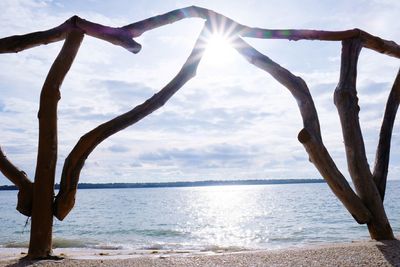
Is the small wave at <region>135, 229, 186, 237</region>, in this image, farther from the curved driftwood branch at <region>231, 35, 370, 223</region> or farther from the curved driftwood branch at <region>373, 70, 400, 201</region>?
the curved driftwood branch at <region>231, 35, 370, 223</region>

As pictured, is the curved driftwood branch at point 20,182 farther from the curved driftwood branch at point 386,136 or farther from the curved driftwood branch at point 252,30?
the curved driftwood branch at point 386,136

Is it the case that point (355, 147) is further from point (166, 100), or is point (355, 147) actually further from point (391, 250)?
point (166, 100)

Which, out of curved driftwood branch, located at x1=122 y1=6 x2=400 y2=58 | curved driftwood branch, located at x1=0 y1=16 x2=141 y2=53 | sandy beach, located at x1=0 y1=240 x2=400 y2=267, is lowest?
sandy beach, located at x1=0 y1=240 x2=400 y2=267

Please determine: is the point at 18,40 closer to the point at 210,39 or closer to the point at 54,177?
the point at 54,177

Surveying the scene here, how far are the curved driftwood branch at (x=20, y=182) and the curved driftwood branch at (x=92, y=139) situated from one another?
0.30m

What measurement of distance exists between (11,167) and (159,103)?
1.76 meters

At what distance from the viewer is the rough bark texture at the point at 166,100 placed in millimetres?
4609

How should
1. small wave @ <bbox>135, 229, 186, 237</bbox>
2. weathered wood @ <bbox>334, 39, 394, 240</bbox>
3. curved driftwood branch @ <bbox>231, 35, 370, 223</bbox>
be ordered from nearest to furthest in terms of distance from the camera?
curved driftwood branch @ <bbox>231, 35, 370, 223</bbox>, weathered wood @ <bbox>334, 39, 394, 240</bbox>, small wave @ <bbox>135, 229, 186, 237</bbox>

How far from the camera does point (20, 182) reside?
469 cm

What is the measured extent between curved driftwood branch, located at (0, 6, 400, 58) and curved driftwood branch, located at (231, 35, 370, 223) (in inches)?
19.1

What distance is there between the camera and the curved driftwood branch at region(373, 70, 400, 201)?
17.3 feet

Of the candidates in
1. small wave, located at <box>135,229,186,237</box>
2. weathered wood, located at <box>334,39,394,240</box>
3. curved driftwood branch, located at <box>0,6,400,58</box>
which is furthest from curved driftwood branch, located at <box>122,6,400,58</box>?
small wave, located at <box>135,229,186,237</box>

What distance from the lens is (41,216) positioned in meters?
4.55

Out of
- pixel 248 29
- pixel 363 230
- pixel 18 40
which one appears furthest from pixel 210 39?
pixel 363 230
